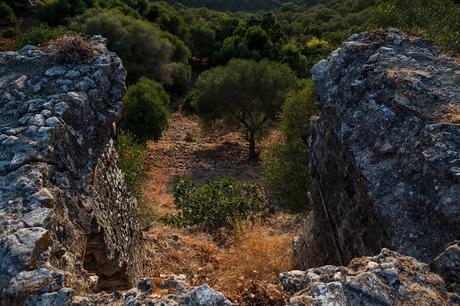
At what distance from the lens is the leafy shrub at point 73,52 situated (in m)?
6.04

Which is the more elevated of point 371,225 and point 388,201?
point 388,201

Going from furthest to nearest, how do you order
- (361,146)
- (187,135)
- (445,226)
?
(187,135) → (361,146) → (445,226)

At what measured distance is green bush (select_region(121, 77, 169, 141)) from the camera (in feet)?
66.5

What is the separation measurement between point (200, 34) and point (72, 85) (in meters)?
29.4

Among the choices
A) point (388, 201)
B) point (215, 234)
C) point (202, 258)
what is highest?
point (388, 201)

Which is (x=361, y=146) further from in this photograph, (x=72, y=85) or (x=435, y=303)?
(x=72, y=85)

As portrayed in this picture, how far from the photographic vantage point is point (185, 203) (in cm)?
1247

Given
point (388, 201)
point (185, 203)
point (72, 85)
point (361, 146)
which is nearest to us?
point (388, 201)

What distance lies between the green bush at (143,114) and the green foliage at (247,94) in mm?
2388

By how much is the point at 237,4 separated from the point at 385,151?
6304 centimetres

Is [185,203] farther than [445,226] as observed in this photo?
Yes

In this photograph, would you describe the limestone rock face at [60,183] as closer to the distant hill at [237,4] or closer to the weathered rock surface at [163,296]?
the weathered rock surface at [163,296]

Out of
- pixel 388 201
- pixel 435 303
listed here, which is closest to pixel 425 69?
pixel 388 201

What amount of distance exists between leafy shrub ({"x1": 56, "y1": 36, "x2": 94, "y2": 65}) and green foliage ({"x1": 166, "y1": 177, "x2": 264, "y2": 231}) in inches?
210
